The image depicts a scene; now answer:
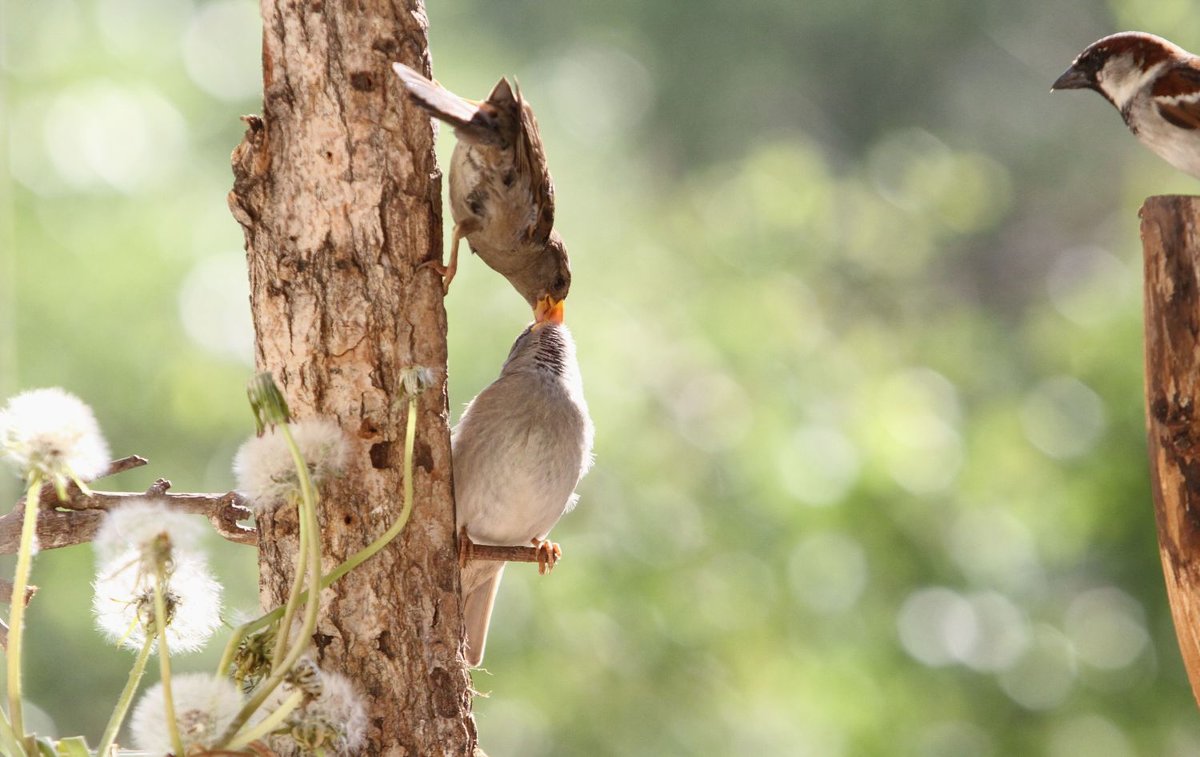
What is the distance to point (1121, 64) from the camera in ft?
8.70

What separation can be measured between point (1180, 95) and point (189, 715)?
7.33ft

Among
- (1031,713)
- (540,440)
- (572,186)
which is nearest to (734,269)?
(572,186)

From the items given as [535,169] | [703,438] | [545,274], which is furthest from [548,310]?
[703,438]

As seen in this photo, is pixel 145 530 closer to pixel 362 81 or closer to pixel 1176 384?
pixel 362 81

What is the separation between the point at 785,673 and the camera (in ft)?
17.3

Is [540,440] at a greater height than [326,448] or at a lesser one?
greater

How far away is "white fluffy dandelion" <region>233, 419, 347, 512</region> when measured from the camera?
51.1 inches

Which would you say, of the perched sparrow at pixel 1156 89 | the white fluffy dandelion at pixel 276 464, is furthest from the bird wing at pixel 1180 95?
the white fluffy dandelion at pixel 276 464

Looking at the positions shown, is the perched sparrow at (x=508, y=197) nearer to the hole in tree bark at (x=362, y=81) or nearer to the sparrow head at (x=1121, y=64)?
the hole in tree bark at (x=362, y=81)

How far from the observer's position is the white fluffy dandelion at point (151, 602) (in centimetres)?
122

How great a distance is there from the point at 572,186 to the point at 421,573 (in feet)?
15.0

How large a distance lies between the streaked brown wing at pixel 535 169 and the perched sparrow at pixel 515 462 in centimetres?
41

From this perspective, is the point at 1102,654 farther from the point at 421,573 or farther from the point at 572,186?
the point at 421,573

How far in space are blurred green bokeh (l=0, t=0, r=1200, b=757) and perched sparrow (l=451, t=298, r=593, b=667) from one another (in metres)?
2.41
